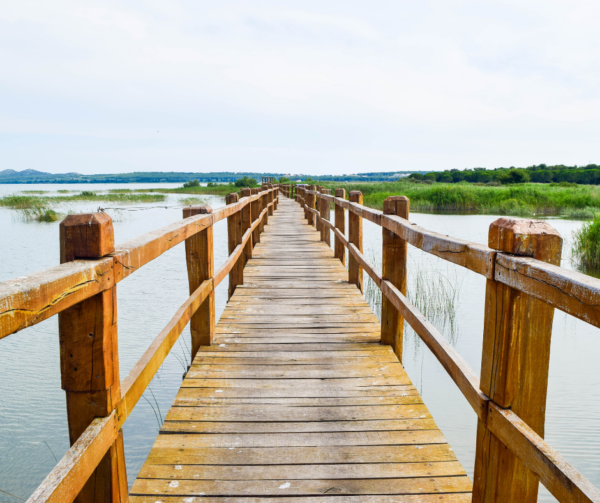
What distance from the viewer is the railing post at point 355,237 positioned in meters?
4.90

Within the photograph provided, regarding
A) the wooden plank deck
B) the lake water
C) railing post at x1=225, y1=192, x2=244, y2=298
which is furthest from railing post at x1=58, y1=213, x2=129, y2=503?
railing post at x1=225, y1=192, x2=244, y2=298

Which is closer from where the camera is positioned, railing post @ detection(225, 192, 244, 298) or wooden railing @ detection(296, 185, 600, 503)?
wooden railing @ detection(296, 185, 600, 503)

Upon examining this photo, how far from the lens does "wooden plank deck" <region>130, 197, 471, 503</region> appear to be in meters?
1.85

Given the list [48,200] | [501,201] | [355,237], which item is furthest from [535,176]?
[355,237]

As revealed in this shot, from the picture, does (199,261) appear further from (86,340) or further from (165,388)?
(165,388)

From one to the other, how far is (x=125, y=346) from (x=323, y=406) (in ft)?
15.5

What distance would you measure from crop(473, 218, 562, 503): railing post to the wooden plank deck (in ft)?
1.44

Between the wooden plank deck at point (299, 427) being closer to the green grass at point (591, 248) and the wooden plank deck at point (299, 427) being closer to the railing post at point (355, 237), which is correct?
the railing post at point (355, 237)

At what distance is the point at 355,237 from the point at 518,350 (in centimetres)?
360

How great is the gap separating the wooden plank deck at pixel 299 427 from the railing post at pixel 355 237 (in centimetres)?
114

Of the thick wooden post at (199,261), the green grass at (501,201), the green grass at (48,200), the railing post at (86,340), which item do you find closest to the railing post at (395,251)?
the thick wooden post at (199,261)

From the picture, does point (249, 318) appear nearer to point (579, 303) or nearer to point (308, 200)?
point (579, 303)

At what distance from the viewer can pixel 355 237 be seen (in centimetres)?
496

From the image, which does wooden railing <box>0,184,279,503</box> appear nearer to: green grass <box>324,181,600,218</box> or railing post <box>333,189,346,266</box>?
railing post <box>333,189,346,266</box>
